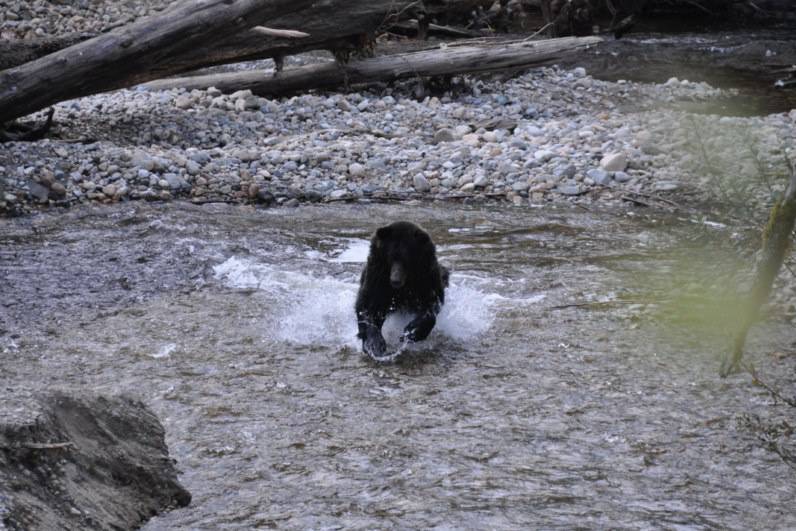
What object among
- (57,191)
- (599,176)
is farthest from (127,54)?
(599,176)

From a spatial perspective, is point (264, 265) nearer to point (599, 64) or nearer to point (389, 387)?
point (389, 387)

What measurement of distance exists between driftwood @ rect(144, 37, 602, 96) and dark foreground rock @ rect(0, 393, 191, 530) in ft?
41.7

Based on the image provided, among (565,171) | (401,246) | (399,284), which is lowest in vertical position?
(565,171)

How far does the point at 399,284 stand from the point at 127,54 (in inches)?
300

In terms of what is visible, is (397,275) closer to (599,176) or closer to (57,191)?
(599,176)

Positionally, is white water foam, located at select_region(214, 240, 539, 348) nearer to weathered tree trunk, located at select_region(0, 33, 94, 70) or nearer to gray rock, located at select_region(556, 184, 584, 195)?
gray rock, located at select_region(556, 184, 584, 195)

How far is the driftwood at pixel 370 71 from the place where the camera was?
17.4m

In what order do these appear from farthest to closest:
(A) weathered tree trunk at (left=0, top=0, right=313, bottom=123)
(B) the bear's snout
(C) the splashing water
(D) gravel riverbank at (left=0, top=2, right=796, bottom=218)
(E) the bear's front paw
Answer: (A) weathered tree trunk at (left=0, top=0, right=313, bottom=123)
(D) gravel riverbank at (left=0, top=2, right=796, bottom=218)
(C) the splashing water
(E) the bear's front paw
(B) the bear's snout

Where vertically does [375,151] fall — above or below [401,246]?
below

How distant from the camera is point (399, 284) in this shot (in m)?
7.67

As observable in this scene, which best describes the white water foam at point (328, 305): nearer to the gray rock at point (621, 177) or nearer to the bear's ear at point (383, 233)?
the bear's ear at point (383, 233)

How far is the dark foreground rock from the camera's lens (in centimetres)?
398

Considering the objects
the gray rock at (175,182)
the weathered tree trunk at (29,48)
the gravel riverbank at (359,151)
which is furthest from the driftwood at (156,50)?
the gray rock at (175,182)

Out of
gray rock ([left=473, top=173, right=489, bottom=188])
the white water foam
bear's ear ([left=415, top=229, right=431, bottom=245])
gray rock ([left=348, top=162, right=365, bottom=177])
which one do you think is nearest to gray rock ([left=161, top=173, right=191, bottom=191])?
gray rock ([left=348, top=162, right=365, bottom=177])
